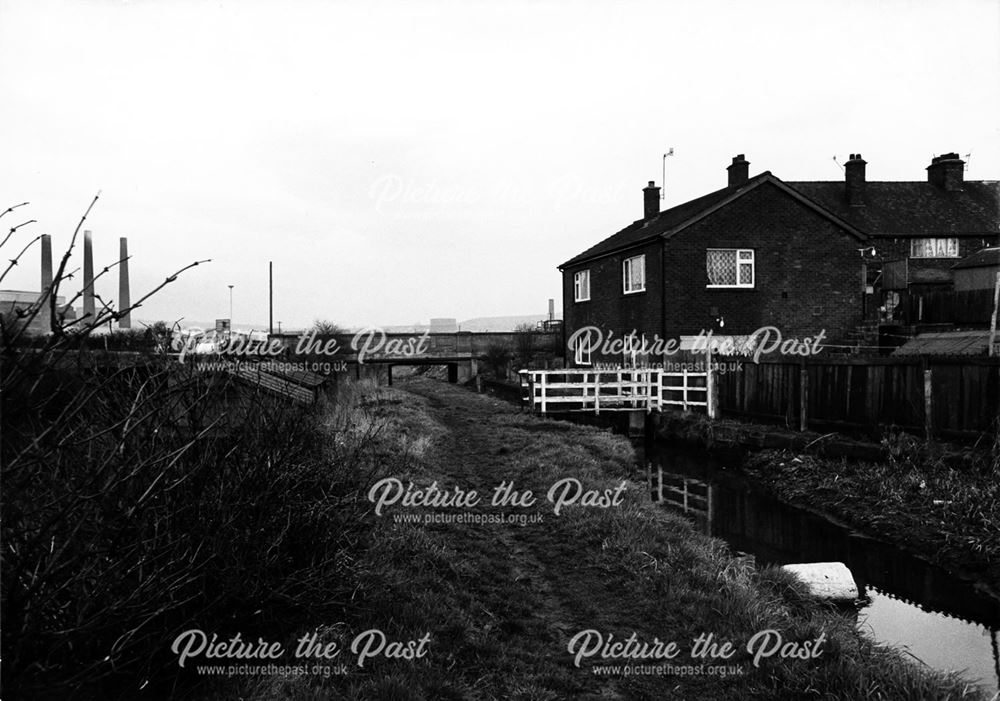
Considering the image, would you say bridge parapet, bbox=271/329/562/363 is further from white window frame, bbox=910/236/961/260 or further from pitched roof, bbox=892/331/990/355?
white window frame, bbox=910/236/961/260

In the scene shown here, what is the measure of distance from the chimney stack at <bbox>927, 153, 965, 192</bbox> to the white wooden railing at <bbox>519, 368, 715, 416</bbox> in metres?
28.0

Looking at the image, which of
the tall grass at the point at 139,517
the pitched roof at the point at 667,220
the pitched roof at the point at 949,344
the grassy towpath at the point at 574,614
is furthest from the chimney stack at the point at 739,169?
the tall grass at the point at 139,517

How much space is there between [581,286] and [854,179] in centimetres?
1737

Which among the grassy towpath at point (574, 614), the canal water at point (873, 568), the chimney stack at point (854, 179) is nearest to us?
the grassy towpath at point (574, 614)

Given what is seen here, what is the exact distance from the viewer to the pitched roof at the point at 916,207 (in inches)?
1404

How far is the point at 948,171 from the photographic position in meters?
39.2

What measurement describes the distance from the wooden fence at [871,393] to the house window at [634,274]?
25.3 feet

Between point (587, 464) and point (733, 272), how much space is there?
14.9 meters

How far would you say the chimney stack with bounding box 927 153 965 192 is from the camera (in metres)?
39.1

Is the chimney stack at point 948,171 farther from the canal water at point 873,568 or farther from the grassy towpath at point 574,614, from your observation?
the grassy towpath at point 574,614

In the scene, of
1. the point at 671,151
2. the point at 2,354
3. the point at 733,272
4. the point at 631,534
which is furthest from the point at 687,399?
the point at 2,354

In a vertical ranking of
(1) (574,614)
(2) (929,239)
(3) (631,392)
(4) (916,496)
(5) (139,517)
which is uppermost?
(2) (929,239)

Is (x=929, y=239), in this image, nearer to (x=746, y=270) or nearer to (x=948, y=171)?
(x=948, y=171)

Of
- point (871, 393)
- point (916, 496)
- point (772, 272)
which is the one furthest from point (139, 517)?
point (772, 272)
